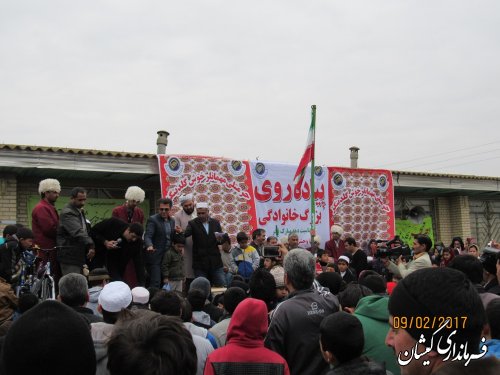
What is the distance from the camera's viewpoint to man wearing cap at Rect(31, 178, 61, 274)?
662 centimetres

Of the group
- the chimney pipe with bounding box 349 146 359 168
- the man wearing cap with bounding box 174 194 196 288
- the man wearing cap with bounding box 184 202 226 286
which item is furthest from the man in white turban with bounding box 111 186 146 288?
the chimney pipe with bounding box 349 146 359 168

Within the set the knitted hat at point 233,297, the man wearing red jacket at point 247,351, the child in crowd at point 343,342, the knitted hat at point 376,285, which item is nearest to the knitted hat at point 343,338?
the child in crowd at point 343,342

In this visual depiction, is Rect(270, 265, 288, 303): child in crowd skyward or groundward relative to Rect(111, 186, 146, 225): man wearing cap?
groundward

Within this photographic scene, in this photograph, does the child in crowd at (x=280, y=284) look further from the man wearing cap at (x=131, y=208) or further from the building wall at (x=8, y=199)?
the building wall at (x=8, y=199)

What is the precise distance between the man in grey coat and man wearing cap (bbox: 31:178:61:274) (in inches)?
7.6

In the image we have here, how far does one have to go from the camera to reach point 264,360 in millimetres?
2828

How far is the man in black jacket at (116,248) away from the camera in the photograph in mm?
7016

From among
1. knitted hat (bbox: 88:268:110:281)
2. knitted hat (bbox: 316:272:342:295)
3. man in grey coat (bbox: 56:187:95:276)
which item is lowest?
knitted hat (bbox: 316:272:342:295)

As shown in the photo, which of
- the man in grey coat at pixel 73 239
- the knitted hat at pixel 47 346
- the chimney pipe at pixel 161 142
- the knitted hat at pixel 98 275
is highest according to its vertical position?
the chimney pipe at pixel 161 142

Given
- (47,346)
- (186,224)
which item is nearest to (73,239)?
(186,224)

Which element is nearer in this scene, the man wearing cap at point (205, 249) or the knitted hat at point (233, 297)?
the knitted hat at point (233, 297)

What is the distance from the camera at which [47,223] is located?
662 cm
